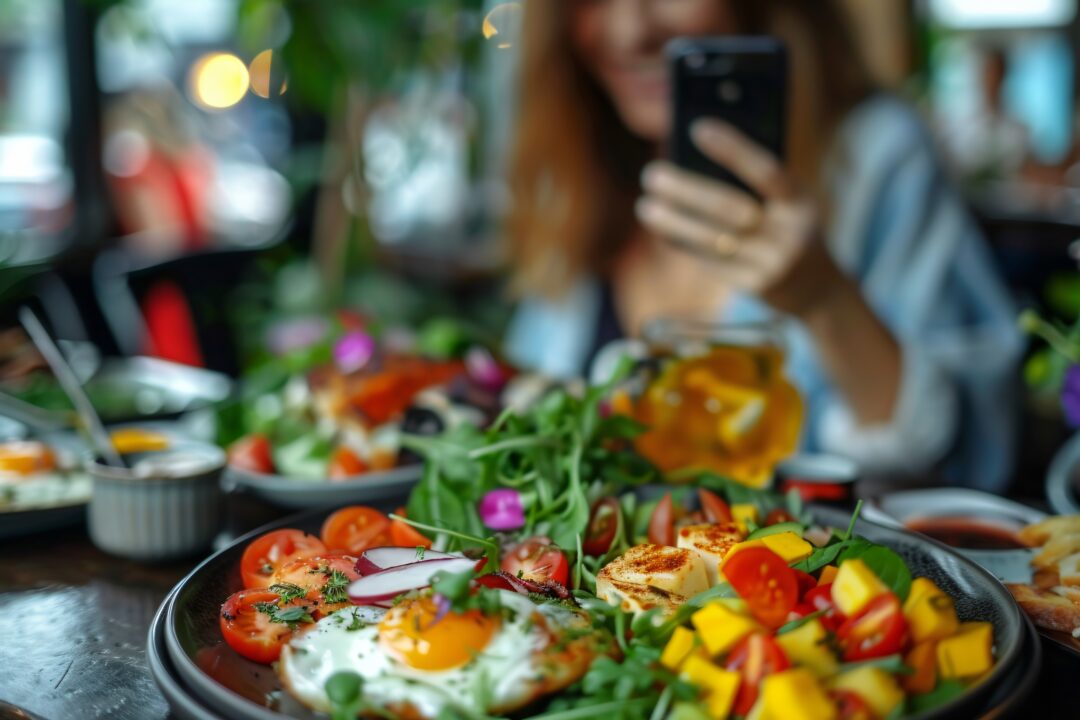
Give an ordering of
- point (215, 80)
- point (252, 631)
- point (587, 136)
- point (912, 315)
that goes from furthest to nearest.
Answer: point (215, 80)
point (587, 136)
point (912, 315)
point (252, 631)

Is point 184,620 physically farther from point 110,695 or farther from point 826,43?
point 826,43

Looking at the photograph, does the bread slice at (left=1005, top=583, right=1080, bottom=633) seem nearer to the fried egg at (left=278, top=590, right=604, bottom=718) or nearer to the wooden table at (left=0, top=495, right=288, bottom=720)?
the fried egg at (left=278, top=590, right=604, bottom=718)

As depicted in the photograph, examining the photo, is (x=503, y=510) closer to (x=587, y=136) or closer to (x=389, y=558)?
(x=389, y=558)

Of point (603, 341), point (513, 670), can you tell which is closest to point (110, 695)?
point (513, 670)

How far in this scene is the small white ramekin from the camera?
1.14 meters

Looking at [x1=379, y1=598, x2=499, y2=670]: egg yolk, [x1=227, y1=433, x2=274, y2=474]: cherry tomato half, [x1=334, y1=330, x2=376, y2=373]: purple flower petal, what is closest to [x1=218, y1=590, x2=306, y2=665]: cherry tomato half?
[x1=379, y1=598, x2=499, y2=670]: egg yolk

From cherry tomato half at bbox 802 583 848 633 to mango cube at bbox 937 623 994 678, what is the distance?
0.07 m

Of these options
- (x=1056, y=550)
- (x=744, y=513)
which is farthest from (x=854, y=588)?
(x=1056, y=550)

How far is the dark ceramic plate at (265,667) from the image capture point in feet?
2.16

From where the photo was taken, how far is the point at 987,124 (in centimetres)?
854

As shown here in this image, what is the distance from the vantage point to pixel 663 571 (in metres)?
0.84

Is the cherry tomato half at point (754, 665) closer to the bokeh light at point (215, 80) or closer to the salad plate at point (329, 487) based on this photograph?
the salad plate at point (329, 487)

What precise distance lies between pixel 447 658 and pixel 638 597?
183mm

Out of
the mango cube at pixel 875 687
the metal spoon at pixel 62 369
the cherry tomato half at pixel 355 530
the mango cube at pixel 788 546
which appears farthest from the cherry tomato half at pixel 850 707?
the metal spoon at pixel 62 369
